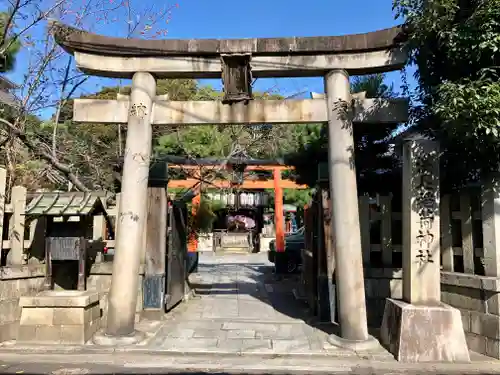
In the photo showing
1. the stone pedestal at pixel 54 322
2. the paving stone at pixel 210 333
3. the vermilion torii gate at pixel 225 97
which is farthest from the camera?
the paving stone at pixel 210 333

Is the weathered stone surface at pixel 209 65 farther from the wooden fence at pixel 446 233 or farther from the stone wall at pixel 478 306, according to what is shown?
the stone wall at pixel 478 306

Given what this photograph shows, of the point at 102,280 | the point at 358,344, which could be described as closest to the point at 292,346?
the point at 358,344

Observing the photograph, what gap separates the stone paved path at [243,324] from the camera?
21.7 feet

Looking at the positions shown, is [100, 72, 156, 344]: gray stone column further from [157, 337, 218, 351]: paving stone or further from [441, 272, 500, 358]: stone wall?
[441, 272, 500, 358]: stone wall

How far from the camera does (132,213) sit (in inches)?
273

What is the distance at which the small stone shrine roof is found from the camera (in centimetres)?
677

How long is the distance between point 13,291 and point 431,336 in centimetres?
634

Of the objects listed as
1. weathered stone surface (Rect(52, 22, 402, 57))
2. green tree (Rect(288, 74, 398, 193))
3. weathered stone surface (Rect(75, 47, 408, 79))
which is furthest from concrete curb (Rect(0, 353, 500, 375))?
weathered stone surface (Rect(52, 22, 402, 57))

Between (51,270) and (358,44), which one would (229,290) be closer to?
(51,270)

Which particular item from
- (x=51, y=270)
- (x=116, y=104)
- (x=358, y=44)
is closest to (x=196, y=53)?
(x=116, y=104)

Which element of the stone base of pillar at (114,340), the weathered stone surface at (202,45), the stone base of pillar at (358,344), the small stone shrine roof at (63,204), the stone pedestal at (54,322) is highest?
the weathered stone surface at (202,45)

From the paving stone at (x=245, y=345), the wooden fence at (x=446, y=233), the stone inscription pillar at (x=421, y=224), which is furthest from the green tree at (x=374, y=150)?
the paving stone at (x=245, y=345)

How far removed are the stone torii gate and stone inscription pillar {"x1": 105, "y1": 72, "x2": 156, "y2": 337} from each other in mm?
16

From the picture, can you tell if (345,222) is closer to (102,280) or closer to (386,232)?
(386,232)
